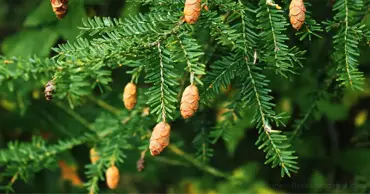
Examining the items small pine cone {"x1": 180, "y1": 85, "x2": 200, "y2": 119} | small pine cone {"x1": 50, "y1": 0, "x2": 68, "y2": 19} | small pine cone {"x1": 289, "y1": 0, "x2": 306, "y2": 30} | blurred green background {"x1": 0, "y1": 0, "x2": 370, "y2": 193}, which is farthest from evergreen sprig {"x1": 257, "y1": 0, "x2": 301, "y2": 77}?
blurred green background {"x1": 0, "y1": 0, "x2": 370, "y2": 193}

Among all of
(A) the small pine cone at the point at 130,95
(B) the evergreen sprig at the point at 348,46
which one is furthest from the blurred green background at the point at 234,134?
(A) the small pine cone at the point at 130,95

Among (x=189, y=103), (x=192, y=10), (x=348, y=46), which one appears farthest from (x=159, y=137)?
(x=348, y=46)

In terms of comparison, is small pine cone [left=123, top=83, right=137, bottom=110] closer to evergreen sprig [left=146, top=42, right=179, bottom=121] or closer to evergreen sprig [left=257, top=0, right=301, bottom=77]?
evergreen sprig [left=146, top=42, right=179, bottom=121]

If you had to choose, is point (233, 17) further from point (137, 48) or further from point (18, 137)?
point (18, 137)

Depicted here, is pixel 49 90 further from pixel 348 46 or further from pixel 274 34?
pixel 348 46

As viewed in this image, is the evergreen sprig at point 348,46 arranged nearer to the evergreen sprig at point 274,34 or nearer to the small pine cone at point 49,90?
the evergreen sprig at point 274,34

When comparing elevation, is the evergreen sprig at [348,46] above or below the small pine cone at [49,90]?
below

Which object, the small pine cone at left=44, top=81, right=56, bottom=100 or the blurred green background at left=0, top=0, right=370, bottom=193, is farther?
the blurred green background at left=0, top=0, right=370, bottom=193
